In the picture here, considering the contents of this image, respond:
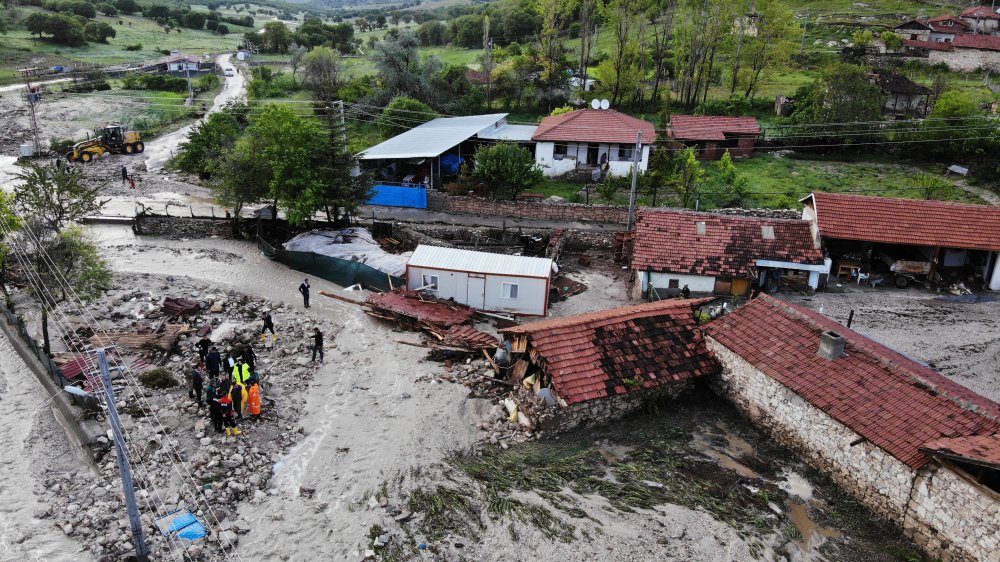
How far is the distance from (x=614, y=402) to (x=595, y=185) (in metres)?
23.7

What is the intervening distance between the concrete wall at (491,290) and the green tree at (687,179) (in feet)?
43.1

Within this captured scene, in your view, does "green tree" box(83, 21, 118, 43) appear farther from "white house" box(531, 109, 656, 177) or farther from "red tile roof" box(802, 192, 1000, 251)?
"red tile roof" box(802, 192, 1000, 251)

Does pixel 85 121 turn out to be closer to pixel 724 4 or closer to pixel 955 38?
pixel 724 4

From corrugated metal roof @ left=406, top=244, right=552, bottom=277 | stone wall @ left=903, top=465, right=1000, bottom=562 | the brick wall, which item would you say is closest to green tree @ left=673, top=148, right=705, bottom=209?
the brick wall

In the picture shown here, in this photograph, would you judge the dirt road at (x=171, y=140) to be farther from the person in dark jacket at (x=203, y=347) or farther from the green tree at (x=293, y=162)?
the person in dark jacket at (x=203, y=347)

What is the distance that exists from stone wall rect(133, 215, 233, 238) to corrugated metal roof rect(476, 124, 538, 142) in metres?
16.6

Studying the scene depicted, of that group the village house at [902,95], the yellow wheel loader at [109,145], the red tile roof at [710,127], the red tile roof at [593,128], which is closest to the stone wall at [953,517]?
the red tile roof at [593,128]

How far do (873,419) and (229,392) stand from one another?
16.3 metres

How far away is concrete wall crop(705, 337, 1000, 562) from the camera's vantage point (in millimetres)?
12977

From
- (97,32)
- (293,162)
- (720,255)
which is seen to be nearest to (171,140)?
(293,162)

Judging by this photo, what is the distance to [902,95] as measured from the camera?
51.6 meters

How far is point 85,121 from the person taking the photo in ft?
189

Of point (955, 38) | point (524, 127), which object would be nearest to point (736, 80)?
point (524, 127)

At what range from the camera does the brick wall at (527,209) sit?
3578cm
